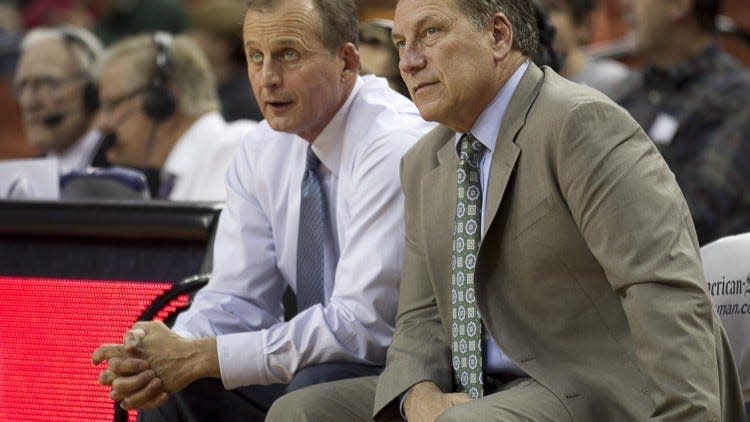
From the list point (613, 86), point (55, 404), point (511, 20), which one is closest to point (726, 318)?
point (511, 20)

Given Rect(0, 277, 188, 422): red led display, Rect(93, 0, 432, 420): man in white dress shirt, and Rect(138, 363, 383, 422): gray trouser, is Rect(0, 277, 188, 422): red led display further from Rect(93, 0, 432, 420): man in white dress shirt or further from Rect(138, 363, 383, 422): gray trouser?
Rect(138, 363, 383, 422): gray trouser

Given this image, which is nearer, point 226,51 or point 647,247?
point 647,247

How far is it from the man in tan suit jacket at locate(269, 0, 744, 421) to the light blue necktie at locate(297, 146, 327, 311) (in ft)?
1.37

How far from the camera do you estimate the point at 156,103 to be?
5.77m

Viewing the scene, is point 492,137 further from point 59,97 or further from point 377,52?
point 59,97

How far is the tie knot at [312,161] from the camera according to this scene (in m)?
3.32

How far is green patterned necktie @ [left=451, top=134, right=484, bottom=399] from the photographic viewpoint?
2.67m

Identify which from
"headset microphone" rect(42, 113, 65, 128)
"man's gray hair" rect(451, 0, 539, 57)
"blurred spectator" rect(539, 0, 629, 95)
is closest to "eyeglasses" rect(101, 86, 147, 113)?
"headset microphone" rect(42, 113, 65, 128)

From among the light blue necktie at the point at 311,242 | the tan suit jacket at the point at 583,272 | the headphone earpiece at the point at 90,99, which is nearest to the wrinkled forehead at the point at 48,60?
the headphone earpiece at the point at 90,99

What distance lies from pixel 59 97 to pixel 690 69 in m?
2.74

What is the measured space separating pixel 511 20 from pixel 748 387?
0.97 m

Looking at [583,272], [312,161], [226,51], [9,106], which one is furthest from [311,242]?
[9,106]

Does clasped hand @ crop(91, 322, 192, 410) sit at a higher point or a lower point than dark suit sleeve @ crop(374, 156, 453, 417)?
lower

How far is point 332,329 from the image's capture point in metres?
2.99
